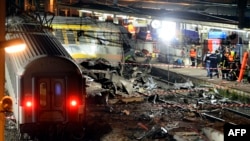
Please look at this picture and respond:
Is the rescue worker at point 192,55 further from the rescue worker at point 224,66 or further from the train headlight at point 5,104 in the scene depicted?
the train headlight at point 5,104

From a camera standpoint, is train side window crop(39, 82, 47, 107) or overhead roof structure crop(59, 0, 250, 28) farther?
overhead roof structure crop(59, 0, 250, 28)

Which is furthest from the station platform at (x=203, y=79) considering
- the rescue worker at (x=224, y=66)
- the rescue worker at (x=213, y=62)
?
the rescue worker at (x=213, y=62)

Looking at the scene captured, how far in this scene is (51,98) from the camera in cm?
1314

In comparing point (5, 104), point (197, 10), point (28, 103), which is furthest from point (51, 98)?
point (197, 10)

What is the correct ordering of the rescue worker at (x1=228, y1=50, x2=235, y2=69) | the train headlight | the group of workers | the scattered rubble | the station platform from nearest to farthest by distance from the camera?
the train headlight, the scattered rubble, the station platform, the group of workers, the rescue worker at (x1=228, y1=50, x2=235, y2=69)

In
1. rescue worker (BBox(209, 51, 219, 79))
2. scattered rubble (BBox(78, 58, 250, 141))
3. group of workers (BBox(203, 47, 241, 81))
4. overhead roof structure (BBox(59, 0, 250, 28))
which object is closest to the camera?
scattered rubble (BBox(78, 58, 250, 141))

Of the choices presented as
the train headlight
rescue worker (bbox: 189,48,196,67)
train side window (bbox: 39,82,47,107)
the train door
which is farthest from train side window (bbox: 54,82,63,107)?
rescue worker (bbox: 189,48,196,67)

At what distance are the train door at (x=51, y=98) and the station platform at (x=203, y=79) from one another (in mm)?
11222

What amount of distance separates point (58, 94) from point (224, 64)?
14.6 m

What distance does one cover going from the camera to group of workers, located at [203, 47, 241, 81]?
2477 centimetres

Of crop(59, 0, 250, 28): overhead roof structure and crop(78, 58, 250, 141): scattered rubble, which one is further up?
crop(59, 0, 250, 28): overhead roof structure

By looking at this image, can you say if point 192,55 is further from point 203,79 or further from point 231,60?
point 203,79

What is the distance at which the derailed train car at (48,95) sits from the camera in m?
13.0

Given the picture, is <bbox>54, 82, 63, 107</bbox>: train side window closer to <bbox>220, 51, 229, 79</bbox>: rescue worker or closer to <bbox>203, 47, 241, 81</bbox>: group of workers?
<bbox>203, 47, 241, 81</bbox>: group of workers
